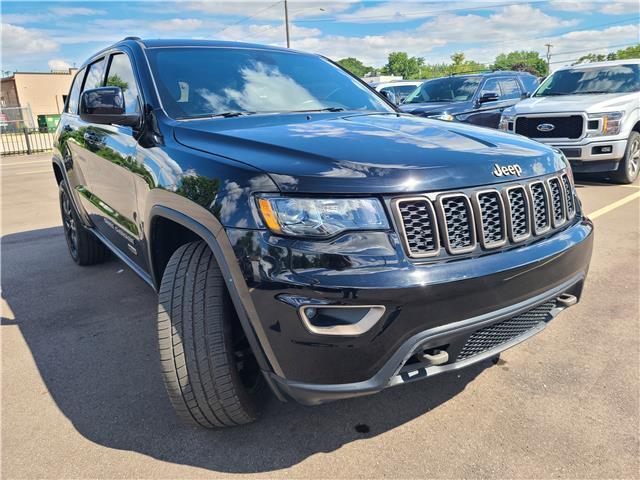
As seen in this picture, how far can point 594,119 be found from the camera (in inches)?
281

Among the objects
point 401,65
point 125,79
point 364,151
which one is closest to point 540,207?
point 364,151

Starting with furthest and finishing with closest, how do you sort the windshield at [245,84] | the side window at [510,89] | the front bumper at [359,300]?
1. the side window at [510,89]
2. the windshield at [245,84]
3. the front bumper at [359,300]

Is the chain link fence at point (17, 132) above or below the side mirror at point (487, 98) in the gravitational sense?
below

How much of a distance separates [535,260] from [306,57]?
7.52 ft

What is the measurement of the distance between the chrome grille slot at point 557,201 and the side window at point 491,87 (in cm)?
785

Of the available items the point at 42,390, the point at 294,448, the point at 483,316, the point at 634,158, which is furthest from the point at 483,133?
Result: the point at 634,158

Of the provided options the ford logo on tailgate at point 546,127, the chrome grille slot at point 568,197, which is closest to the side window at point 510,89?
the ford logo on tailgate at point 546,127

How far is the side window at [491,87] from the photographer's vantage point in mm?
9617

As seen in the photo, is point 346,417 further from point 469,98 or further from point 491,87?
point 491,87

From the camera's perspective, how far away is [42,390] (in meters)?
2.61

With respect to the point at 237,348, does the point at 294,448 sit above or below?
below

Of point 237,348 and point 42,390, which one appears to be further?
point 42,390

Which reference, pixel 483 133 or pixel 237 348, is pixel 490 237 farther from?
pixel 237 348

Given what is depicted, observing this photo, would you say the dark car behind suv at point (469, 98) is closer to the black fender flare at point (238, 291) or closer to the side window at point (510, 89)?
the side window at point (510, 89)
